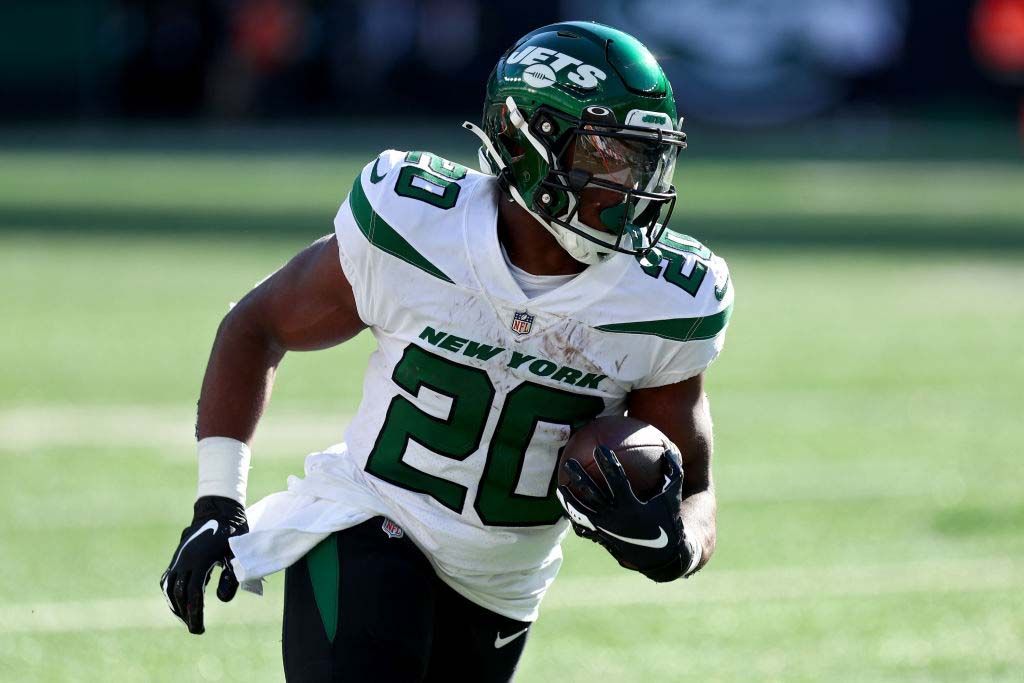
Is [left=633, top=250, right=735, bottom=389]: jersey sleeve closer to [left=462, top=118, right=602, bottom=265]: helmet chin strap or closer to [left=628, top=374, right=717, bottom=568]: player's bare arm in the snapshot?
[left=628, top=374, right=717, bottom=568]: player's bare arm

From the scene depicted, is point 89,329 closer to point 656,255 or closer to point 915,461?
point 915,461

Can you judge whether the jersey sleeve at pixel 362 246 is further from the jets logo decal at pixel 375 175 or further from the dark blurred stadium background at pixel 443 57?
the dark blurred stadium background at pixel 443 57

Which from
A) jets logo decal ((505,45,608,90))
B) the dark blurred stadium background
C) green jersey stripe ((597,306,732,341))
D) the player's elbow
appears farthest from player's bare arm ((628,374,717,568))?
the dark blurred stadium background

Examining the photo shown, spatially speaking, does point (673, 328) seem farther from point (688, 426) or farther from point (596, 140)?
point (596, 140)

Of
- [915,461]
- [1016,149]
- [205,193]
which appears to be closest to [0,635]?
[915,461]

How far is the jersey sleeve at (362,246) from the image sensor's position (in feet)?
11.7

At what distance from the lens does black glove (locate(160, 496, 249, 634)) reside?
346 centimetres

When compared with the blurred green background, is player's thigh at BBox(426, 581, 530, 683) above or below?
above

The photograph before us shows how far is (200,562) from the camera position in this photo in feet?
11.4

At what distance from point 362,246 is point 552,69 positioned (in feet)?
1.82

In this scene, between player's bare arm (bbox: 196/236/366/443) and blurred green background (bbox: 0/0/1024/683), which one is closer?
player's bare arm (bbox: 196/236/366/443)

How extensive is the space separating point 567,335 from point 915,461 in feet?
16.4

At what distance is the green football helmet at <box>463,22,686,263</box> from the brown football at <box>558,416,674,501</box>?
0.37 m

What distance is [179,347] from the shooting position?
34.3ft
